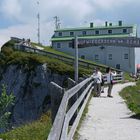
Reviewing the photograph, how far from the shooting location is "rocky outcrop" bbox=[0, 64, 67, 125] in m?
69.4

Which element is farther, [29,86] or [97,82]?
[29,86]

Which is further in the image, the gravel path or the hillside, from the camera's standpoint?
the hillside

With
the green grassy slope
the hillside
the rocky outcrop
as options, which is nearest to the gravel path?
the green grassy slope

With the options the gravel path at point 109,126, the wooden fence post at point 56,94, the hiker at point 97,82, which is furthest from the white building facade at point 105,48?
the wooden fence post at point 56,94

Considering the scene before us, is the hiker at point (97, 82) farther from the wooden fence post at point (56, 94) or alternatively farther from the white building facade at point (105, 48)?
the white building facade at point (105, 48)

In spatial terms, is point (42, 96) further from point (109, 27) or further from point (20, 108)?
point (109, 27)

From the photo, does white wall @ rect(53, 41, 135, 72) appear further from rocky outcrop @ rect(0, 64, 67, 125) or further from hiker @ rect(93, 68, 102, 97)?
hiker @ rect(93, 68, 102, 97)

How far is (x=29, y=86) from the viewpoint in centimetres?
7475

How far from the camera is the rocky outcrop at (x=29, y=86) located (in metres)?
69.4

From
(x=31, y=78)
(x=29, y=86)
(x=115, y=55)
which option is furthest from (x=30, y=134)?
(x=115, y=55)

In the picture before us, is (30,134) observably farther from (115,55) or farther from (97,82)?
(115,55)

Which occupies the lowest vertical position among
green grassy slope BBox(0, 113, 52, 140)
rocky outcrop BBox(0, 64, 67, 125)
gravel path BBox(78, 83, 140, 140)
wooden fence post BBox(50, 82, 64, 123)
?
rocky outcrop BBox(0, 64, 67, 125)

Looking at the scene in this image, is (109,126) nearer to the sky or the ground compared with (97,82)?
nearer to the ground

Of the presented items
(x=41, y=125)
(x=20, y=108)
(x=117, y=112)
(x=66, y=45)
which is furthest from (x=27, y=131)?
(x=66, y=45)
